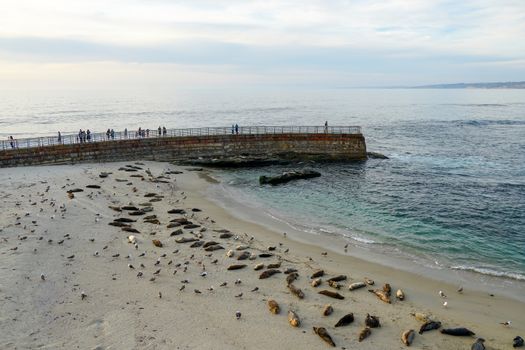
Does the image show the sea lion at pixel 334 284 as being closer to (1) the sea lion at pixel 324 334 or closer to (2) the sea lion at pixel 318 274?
(2) the sea lion at pixel 318 274

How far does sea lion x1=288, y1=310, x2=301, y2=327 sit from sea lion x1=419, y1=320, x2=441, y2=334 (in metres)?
4.40

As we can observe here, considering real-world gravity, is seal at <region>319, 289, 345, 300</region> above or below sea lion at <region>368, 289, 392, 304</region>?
above

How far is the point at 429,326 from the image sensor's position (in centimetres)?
1595

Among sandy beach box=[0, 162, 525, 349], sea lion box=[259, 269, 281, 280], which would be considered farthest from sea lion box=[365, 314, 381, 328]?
sea lion box=[259, 269, 281, 280]

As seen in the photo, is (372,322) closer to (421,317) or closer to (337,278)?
(421,317)

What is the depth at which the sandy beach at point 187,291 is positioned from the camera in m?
14.9

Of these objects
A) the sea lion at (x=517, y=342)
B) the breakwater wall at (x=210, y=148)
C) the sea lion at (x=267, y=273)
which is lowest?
the sea lion at (x=517, y=342)

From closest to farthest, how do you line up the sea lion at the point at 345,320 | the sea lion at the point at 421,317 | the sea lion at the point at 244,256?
1. the sea lion at the point at 345,320
2. the sea lion at the point at 421,317
3. the sea lion at the point at 244,256

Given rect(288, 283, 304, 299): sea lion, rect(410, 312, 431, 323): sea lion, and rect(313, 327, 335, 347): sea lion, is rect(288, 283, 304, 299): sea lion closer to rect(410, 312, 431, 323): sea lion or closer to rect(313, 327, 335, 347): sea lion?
rect(313, 327, 335, 347): sea lion

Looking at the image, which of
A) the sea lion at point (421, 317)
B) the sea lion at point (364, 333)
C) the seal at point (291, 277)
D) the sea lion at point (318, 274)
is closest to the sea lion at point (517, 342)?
the sea lion at point (421, 317)

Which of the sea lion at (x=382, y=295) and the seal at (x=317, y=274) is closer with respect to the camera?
the sea lion at (x=382, y=295)

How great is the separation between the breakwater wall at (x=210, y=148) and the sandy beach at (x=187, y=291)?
18541 millimetres

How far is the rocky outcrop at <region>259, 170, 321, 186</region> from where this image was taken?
40.8 metres

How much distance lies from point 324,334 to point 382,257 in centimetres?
942
